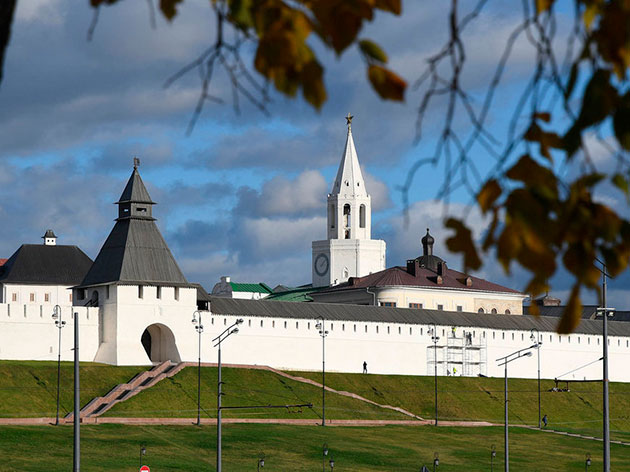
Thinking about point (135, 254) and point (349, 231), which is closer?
point (135, 254)

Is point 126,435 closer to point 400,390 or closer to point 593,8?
point 400,390

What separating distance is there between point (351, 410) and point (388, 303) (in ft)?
112

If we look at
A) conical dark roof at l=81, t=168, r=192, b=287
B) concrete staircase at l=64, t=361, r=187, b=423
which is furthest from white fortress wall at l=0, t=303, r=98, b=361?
concrete staircase at l=64, t=361, r=187, b=423

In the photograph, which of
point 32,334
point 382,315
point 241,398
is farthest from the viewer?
point 382,315

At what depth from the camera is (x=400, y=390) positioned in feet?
254

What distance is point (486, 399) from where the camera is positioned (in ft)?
260

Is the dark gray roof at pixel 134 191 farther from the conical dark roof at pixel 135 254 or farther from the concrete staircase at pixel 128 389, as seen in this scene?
the concrete staircase at pixel 128 389

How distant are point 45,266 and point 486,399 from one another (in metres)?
37.6

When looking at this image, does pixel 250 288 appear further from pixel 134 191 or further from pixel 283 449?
pixel 283 449

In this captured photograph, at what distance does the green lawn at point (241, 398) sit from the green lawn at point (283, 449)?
145 inches

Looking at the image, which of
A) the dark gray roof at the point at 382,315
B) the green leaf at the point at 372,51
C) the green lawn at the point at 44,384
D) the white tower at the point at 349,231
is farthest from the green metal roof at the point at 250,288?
the green leaf at the point at 372,51

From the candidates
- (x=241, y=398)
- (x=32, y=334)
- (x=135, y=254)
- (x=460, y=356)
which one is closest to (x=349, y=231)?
(x=460, y=356)

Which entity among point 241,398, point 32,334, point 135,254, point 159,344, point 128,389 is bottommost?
point 241,398

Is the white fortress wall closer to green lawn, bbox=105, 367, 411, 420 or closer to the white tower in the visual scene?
green lawn, bbox=105, 367, 411, 420
